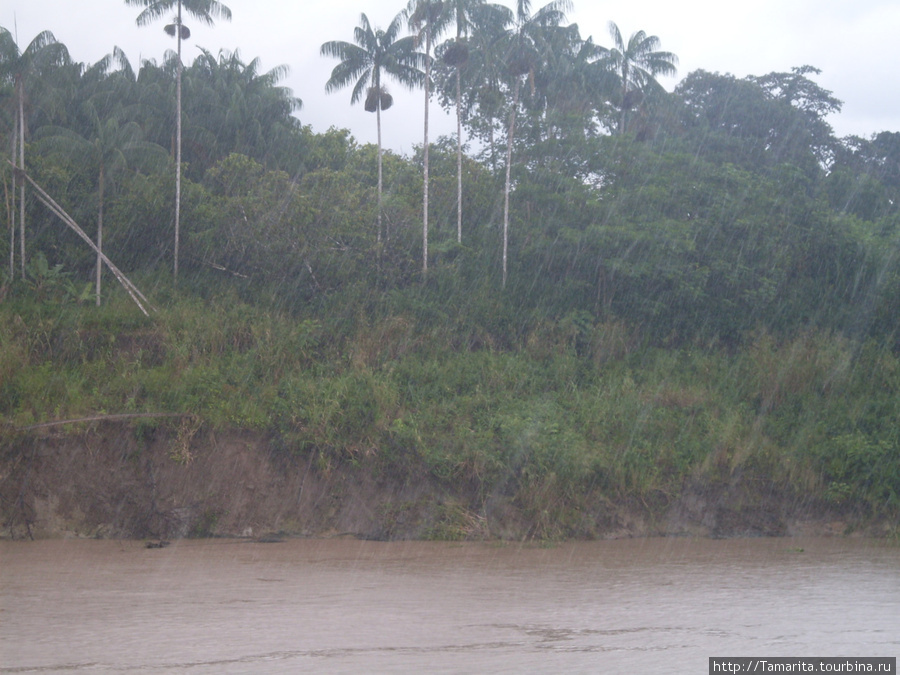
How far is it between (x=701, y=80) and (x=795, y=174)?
1561cm

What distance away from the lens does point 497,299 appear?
81.4ft

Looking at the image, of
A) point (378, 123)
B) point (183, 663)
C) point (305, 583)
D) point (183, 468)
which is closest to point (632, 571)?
point (305, 583)

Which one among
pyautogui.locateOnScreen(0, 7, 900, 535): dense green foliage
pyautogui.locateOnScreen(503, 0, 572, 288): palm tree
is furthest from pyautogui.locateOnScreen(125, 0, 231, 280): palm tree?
pyautogui.locateOnScreen(503, 0, 572, 288): palm tree

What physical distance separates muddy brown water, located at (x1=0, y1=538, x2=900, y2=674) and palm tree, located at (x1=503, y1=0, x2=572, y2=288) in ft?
46.2

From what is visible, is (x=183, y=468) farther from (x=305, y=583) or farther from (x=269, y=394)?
(x=305, y=583)

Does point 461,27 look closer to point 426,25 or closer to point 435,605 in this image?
point 426,25

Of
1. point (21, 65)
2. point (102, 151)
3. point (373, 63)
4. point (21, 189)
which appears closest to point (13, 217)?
point (21, 189)

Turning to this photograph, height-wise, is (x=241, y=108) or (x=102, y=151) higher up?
(x=241, y=108)

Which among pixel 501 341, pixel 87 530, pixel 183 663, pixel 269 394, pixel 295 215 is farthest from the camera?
pixel 295 215

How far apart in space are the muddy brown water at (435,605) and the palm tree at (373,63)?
17024 millimetres

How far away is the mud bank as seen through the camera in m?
15.2

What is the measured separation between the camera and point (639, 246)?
79.0ft

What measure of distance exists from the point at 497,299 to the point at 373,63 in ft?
32.2

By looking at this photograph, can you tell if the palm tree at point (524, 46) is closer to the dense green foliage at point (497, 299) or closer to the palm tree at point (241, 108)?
the dense green foliage at point (497, 299)
